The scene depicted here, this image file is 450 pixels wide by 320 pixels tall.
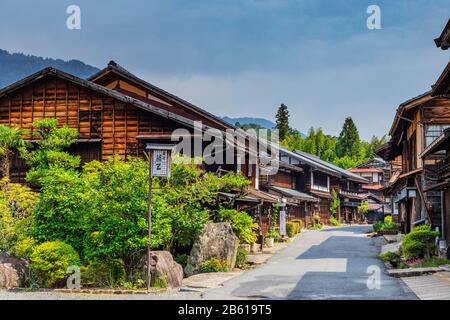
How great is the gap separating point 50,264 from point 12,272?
1227 mm

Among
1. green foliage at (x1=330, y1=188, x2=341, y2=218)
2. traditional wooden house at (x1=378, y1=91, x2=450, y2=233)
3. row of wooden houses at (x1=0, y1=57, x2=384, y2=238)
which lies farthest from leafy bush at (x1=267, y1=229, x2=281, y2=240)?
green foliage at (x1=330, y1=188, x2=341, y2=218)

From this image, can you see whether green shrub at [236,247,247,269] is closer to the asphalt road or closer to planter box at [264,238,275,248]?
the asphalt road

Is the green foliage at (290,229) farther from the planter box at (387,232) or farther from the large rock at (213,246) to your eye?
the large rock at (213,246)

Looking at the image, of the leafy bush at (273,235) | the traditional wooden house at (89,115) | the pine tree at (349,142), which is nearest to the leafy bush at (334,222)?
the leafy bush at (273,235)

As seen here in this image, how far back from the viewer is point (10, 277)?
648 inches

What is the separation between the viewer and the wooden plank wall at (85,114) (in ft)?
88.0

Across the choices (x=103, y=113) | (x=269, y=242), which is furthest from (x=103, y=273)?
(x=269, y=242)

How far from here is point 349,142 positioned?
103m

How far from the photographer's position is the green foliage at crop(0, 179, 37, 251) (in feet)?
62.3

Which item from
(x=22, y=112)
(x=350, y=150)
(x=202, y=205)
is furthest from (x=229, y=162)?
(x=350, y=150)

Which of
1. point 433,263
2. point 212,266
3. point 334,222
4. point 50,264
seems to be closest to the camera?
point 50,264

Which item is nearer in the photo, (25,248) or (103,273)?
(103,273)

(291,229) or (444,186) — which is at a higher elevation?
(444,186)

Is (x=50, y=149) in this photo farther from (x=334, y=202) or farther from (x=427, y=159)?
(x=334, y=202)
